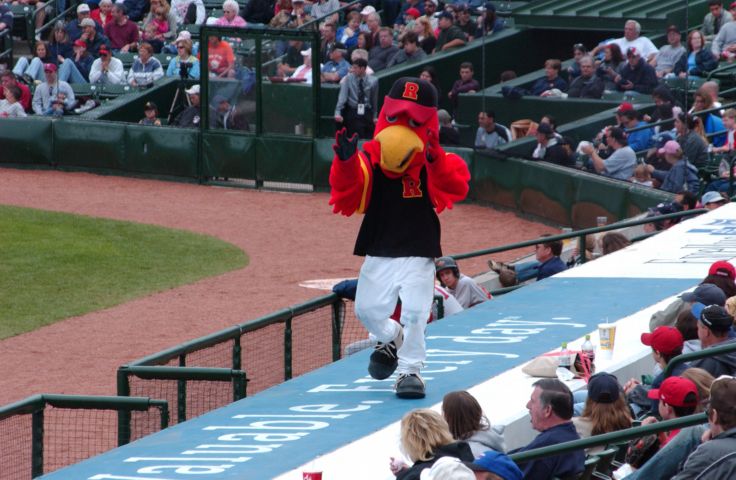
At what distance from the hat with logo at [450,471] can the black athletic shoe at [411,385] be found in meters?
2.76

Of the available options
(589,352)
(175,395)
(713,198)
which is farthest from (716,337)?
(713,198)

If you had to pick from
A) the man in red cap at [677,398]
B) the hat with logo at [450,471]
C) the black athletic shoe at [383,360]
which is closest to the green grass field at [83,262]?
the black athletic shoe at [383,360]

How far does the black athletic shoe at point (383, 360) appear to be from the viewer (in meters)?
8.02

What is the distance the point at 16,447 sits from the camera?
26.6 feet

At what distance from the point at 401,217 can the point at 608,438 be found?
216 cm

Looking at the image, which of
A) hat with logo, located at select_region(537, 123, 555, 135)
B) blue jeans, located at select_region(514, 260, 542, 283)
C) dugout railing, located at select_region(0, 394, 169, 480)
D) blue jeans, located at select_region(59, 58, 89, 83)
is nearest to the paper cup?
dugout railing, located at select_region(0, 394, 169, 480)

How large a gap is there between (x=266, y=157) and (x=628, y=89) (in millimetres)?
5541

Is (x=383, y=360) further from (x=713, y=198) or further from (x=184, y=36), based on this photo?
(x=184, y=36)

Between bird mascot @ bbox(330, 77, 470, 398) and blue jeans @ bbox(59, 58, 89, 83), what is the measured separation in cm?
1694

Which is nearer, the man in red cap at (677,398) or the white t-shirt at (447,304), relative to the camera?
the man in red cap at (677,398)

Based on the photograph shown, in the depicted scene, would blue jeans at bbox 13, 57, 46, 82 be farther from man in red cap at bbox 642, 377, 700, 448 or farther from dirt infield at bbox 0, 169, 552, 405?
man in red cap at bbox 642, 377, 700, 448

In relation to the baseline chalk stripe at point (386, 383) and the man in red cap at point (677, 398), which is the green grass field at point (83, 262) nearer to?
the baseline chalk stripe at point (386, 383)

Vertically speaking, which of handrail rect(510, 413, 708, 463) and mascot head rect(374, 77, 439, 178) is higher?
mascot head rect(374, 77, 439, 178)

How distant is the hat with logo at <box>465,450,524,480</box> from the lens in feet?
17.8
